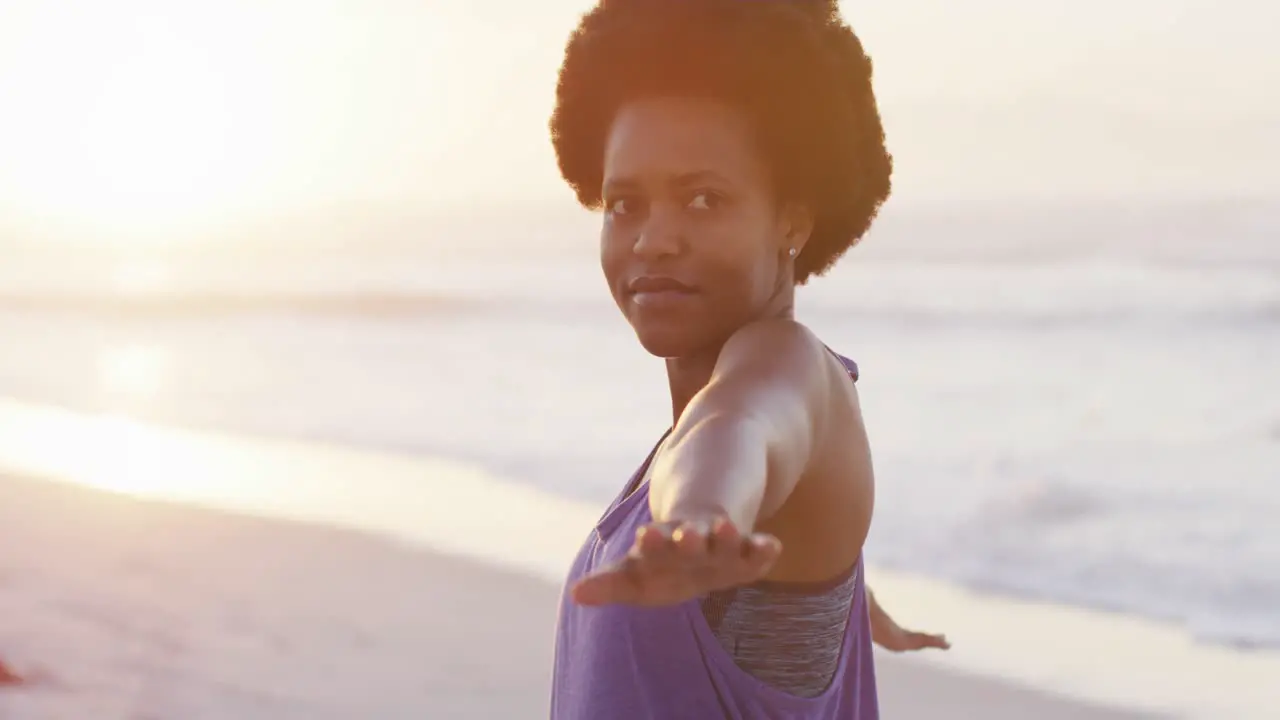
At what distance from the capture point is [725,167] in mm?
1560

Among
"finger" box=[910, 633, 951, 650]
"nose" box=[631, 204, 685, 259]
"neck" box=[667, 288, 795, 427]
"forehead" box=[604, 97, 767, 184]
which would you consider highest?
"forehead" box=[604, 97, 767, 184]

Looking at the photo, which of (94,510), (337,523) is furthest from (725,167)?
(94,510)

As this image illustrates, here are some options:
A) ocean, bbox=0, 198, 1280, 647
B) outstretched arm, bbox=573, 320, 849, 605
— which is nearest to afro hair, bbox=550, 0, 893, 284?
outstretched arm, bbox=573, 320, 849, 605

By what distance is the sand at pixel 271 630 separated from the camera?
15.0 ft

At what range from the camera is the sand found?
457cm

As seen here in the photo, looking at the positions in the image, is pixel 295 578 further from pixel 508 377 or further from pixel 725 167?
pixel 508 377

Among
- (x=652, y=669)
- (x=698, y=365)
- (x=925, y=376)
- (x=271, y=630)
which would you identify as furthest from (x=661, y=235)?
(x=925, y=376)

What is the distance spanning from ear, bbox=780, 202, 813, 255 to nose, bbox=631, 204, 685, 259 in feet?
0.47

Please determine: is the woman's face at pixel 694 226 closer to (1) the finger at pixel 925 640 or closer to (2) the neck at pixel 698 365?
(2) the neck at pixel 698 365

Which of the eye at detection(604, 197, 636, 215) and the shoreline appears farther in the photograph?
the shoreline

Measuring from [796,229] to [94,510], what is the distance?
6.25 metres

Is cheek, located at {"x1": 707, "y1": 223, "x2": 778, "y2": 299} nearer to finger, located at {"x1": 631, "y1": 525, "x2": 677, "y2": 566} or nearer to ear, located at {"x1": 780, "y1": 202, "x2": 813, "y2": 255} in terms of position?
ear, located at {"x1": 780, "y1": 202, "x2": 813, "y2": 255}

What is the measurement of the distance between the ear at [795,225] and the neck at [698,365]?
57 millimetres

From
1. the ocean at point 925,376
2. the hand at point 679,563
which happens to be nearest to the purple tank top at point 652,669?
the hand at point 679,563
